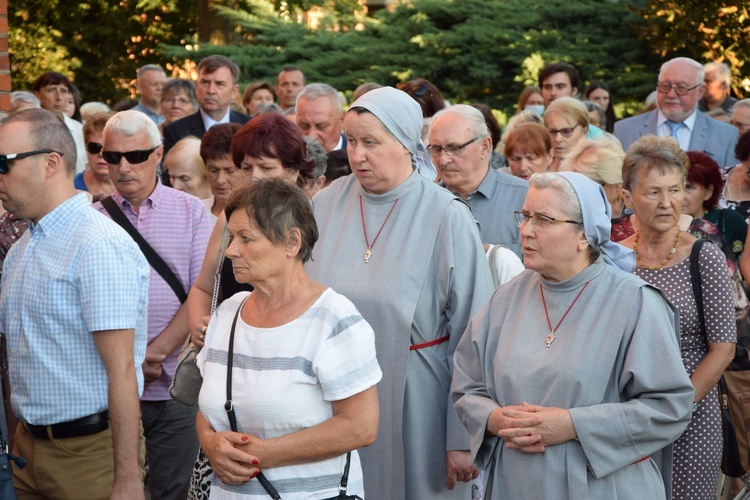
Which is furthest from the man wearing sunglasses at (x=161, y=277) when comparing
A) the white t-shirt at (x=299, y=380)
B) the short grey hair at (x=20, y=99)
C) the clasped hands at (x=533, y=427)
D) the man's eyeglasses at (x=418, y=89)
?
the short grey hair at (x=20, y=99)

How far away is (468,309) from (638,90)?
39.1 feet

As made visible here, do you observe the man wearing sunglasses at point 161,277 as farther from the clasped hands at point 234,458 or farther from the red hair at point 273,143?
the clasped hands at point 234,458

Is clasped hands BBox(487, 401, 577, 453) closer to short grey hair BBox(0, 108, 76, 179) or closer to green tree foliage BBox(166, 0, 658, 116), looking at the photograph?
short grey hair BBox(0, 108, 76, 179)

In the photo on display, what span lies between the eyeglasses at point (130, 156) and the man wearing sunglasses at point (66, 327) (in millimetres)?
1398

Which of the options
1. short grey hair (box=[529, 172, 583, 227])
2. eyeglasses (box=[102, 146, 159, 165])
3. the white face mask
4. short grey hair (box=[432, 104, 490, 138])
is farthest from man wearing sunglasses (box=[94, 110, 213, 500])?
the white face mask

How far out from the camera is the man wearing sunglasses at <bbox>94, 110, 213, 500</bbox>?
5.13m

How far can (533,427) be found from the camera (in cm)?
359

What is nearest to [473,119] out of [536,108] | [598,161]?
[598,161]

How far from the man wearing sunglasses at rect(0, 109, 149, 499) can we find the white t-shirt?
0.47 m

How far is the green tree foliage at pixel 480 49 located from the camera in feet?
A: 51.7

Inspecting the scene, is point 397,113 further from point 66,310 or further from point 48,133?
point 66,310

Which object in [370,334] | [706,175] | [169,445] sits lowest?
[169,445]

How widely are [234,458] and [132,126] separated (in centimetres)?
264

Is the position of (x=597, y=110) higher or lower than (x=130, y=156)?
lower
